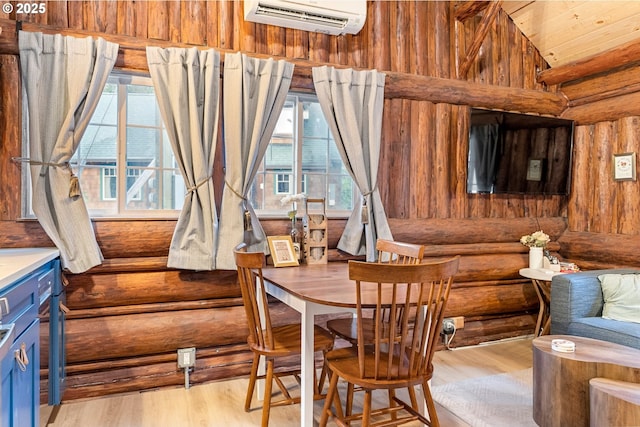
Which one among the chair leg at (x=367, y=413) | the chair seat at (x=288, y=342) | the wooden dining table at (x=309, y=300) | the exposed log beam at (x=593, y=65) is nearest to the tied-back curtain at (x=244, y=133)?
the wooden dining table at (x=309, y=300)

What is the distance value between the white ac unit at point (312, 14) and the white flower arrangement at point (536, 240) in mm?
2379

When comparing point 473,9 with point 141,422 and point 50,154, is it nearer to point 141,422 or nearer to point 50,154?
point 50,154

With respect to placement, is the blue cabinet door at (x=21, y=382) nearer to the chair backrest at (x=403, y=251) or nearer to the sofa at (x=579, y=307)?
the chair backrest at (x=403, y=251)

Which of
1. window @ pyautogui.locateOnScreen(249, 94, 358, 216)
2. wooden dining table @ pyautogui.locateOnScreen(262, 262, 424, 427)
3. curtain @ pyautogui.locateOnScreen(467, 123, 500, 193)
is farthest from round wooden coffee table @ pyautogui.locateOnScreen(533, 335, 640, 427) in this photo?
window @ pyautogui.locateOnScreen(249, 94, 358, 216)

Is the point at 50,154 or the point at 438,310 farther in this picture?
the point at 50,154

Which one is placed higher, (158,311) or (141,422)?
(158,311)

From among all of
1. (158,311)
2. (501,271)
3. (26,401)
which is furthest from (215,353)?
(501,271)

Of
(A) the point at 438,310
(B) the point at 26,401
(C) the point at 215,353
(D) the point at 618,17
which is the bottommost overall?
(C) the point at 215,353

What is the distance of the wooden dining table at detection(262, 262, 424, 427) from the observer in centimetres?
197

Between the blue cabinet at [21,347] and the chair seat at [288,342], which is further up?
the blue cabinet at [21,347]

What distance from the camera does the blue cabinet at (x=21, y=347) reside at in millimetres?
1488

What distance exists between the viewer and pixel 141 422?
2518 mm

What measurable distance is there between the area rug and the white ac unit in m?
2.76

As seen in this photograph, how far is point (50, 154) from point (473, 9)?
3.50 meters
